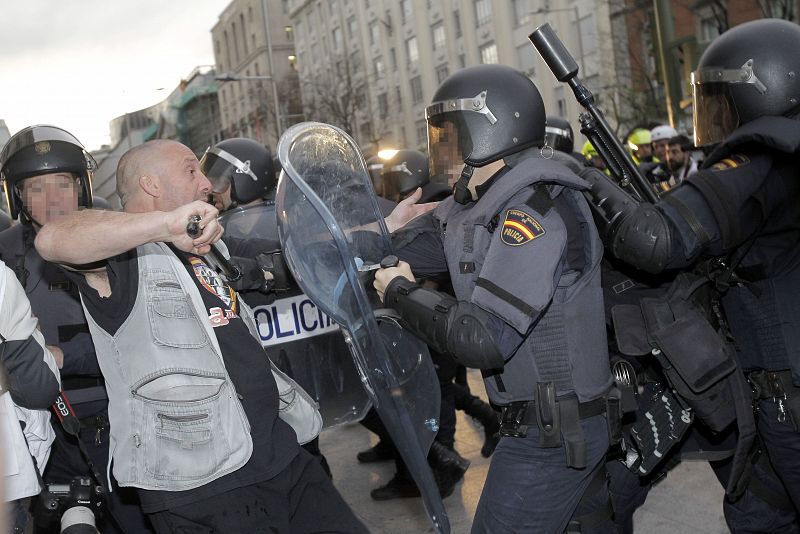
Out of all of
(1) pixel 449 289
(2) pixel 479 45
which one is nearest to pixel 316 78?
(2) pixel 479 45

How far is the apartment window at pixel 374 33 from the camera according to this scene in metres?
55.8

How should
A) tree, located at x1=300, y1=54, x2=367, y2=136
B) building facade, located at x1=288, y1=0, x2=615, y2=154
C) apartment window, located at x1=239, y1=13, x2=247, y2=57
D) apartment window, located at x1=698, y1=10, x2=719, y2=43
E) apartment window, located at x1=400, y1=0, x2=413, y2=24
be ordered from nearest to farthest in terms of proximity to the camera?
apartment window, located at x1=698, y1=10, x2=719, y2=43, building facade, located at x1=288, y1=0, x2=615, y2=154, tree, located at x1=300, y1=54, x2=367, y2=136, apartment window, located at x1=400, y1=0, x2=413, y2=24, apartment window, located at x1=239, y1=13, x2=247, y2=57

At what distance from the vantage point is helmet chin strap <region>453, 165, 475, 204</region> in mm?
2783

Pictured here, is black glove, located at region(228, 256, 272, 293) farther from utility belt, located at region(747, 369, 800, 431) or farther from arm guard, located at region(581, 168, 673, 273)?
utility belt, located at region(747, 369, 800, 431)

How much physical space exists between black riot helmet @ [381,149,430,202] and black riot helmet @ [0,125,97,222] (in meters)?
2.69

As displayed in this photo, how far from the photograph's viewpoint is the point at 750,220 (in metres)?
2.58

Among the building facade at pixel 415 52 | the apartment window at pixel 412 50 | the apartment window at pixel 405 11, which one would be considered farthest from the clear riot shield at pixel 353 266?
the apartment window at pixel 405 11

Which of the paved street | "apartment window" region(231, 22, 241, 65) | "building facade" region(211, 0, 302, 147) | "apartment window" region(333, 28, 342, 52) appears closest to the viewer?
the paved street

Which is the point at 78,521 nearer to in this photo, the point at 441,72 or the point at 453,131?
the point at 453,131

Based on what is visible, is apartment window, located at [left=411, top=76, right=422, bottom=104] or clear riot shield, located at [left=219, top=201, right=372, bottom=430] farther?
apartment window, located at [left=411, top=76, right=422, bottom=104]

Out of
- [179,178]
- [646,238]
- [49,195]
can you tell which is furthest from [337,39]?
[646,238]

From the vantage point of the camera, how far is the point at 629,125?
2956 cm

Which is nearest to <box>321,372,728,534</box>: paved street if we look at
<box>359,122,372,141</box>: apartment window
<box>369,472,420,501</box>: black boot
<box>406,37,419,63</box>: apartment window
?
<box>369,472,420,501</box>: black boot

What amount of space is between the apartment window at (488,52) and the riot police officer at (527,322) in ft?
141
